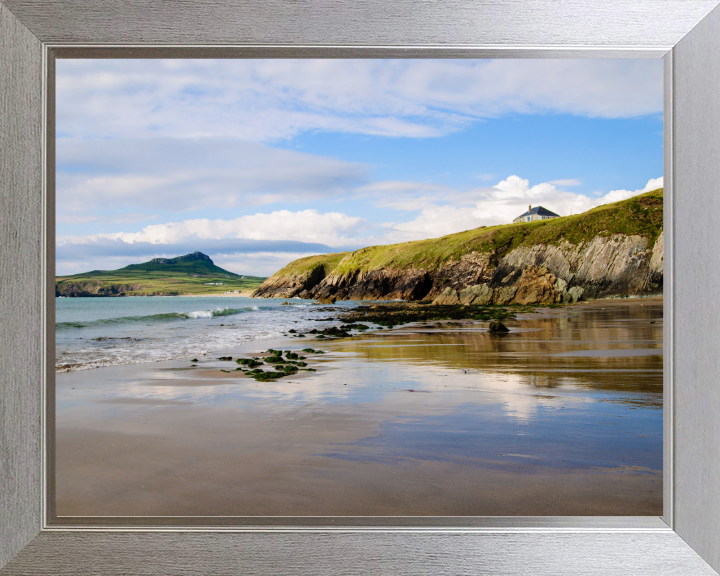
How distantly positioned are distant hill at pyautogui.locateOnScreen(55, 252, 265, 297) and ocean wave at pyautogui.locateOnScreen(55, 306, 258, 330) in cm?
124

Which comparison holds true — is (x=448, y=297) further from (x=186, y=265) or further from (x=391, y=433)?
(x=391, y=433)

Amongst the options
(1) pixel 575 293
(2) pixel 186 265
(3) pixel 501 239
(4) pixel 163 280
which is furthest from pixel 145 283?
(1) pixel 575 293

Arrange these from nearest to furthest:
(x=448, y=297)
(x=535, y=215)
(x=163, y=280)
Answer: (x=535, y=215) < (x=163, y=280) < (x=448, y=297)

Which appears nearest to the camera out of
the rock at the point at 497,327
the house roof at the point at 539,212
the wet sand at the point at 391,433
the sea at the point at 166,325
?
the wet sand at the point at 391,433

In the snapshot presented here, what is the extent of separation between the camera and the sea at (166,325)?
629 cm

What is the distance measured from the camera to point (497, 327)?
6488mm

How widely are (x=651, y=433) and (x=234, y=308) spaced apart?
267 inches

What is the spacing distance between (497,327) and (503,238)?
1.34 m

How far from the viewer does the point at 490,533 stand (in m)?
1.40

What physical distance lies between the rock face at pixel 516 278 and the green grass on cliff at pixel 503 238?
107 mm

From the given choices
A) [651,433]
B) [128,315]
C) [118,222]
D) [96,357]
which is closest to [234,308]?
[128,315]

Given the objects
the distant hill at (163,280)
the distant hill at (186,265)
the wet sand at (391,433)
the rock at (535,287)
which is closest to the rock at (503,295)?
the rock at (535,287)

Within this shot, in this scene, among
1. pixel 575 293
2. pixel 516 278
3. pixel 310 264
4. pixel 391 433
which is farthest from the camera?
pixel 310 264

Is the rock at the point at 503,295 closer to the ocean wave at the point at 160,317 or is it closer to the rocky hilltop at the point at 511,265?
the rocky hilltop at the point at 511,265
